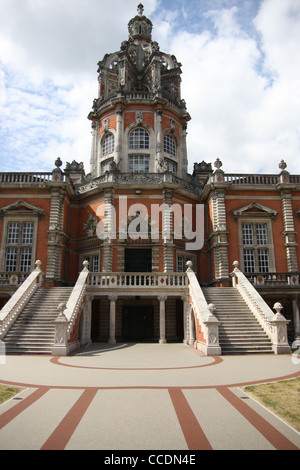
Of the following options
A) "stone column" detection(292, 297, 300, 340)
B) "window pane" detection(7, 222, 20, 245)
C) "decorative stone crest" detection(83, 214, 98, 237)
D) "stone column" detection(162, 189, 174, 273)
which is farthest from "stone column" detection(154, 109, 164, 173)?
"stone column" detection(292, 297, 300, 340)

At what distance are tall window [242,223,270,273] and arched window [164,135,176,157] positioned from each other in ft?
32.8

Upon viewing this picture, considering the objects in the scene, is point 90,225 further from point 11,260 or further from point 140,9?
point 140,9

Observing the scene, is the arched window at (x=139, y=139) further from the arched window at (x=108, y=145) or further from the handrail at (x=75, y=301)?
the handrail at (x=75, y=301)

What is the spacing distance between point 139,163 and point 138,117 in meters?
4.15

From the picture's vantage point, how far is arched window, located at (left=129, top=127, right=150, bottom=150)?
1129 inches

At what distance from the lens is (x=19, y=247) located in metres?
23.6

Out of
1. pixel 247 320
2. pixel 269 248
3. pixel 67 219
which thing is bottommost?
pixel 247 320

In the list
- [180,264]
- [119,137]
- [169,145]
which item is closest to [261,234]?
[180,264]

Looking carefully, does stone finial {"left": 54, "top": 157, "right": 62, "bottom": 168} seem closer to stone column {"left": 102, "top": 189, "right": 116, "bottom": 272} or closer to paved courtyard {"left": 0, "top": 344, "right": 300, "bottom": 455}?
stone column {"left": 102, "top": 189, "right": 116, "bottom": 272}

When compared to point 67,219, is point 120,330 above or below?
below
